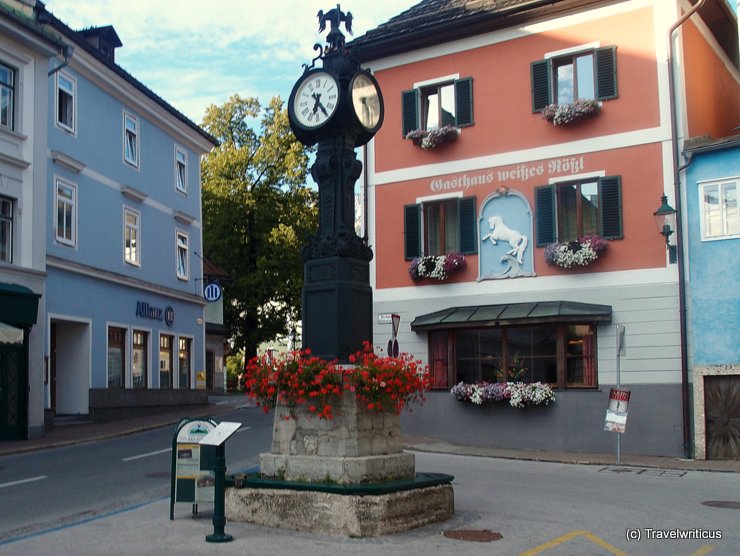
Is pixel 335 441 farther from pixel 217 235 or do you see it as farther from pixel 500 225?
pixel 217 235

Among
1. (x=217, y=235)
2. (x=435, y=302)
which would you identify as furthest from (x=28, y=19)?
(x=217, y=235)

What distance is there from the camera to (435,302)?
A: 74.0ft

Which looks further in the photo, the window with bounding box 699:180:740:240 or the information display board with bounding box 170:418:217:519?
the window with bounding box 699:180:740:240

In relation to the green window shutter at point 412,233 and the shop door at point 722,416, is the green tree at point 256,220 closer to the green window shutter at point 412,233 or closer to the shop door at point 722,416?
the green window shutter at point 412,233

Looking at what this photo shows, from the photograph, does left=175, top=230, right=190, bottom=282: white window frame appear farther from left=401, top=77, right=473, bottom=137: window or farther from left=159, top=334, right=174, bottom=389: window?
left=401, top=77, right=473, bottom=137: window

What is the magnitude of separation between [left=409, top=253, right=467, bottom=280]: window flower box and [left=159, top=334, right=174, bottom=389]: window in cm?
1300

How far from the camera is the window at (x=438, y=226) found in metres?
22.4

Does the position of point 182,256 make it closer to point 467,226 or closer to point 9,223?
point 9,223

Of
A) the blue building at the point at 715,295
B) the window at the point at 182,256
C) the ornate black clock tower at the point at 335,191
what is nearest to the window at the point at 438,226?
the blue building at the point at 715,295

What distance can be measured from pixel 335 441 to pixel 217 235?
120ft

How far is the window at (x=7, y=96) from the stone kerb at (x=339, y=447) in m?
15.5

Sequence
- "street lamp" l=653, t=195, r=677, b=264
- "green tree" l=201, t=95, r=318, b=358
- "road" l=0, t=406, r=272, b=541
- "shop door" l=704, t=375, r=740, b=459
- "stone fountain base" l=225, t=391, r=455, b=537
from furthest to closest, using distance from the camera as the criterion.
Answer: "green tree" l=201, t=95, r=318, b=358, "street lamp" l=653, t=195, r=677, b=264, "shop door" l=704, t=375, r=740, b=459, "road" l=0, t=406, r=272, b=541, "stone fountain base" l=225, t=391, r=455, b=537

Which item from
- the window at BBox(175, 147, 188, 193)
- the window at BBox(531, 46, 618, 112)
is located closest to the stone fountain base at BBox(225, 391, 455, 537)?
the window at BBox(531, 46, 618, 112)

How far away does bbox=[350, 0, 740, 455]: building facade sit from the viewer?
2005 centimetres
